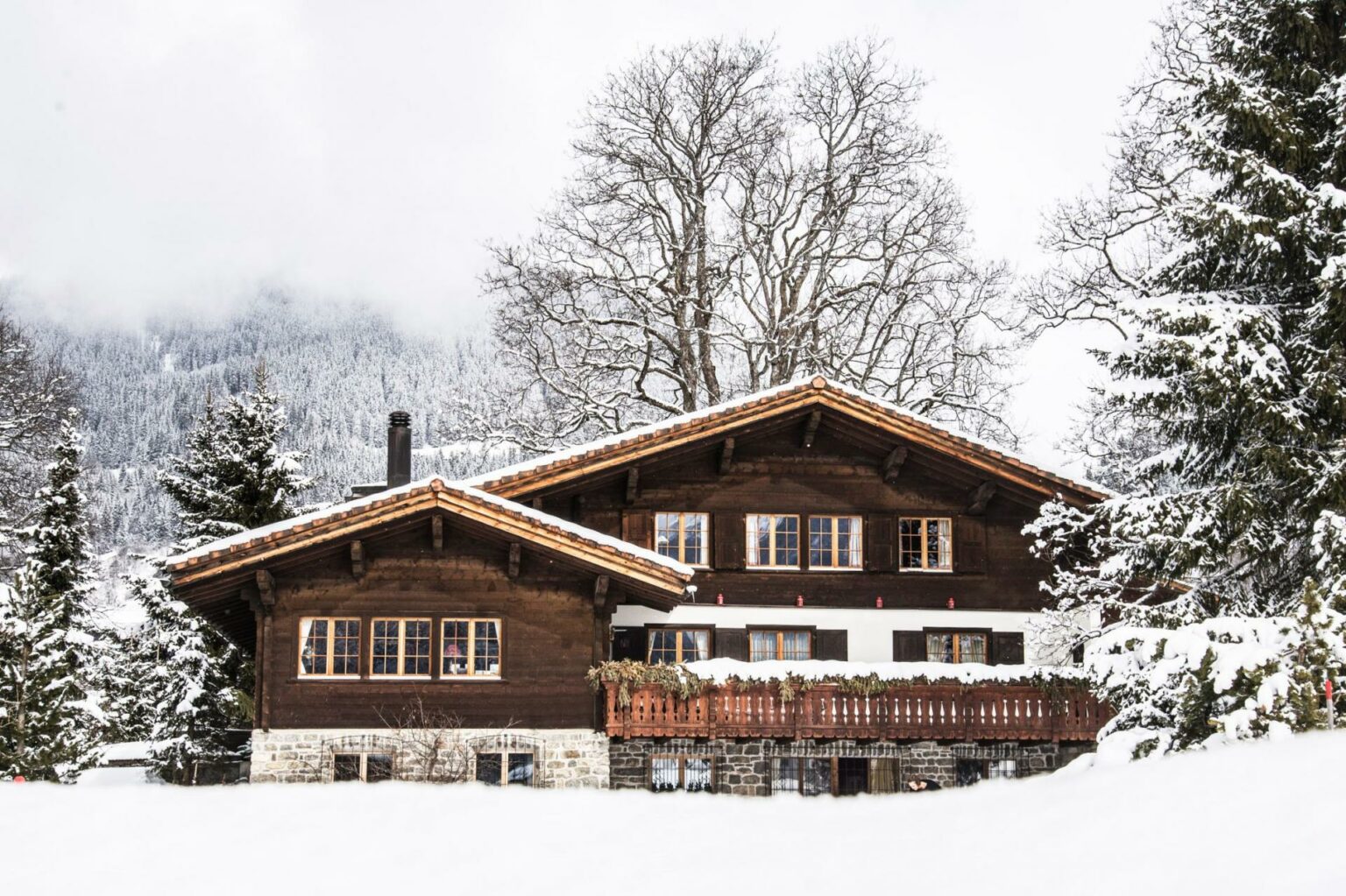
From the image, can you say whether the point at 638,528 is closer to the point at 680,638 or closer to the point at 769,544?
the point at 680,638

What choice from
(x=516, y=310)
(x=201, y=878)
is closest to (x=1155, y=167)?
(x=516, y=310)

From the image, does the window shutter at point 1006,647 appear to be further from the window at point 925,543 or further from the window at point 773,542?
the window at point 773,542

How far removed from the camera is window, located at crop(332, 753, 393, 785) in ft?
75.6

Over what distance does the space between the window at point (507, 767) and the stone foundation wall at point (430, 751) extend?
0.18 meters

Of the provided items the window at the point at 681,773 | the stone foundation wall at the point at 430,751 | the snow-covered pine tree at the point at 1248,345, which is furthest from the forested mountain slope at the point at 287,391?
the snow-covered pine tree at the point at 1248,345

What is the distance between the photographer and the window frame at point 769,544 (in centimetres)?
2597

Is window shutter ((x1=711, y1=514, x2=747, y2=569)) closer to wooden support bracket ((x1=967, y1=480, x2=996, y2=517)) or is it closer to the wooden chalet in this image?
the wooden chalet

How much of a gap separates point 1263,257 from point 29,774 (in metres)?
20.5

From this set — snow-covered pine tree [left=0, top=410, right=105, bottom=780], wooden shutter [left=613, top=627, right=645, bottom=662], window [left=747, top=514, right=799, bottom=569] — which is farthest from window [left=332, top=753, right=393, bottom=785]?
window [left=747, top=514, right=799, bottom=569]

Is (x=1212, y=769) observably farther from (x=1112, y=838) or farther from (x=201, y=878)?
(x=201, y=878)

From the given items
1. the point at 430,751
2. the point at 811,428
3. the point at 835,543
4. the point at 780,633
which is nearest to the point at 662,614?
the point at 780,633

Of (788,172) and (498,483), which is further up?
(788,172)

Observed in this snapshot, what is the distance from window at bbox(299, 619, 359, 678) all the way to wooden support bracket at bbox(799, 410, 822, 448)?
851 centimetres

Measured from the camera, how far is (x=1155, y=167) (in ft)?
83.1
